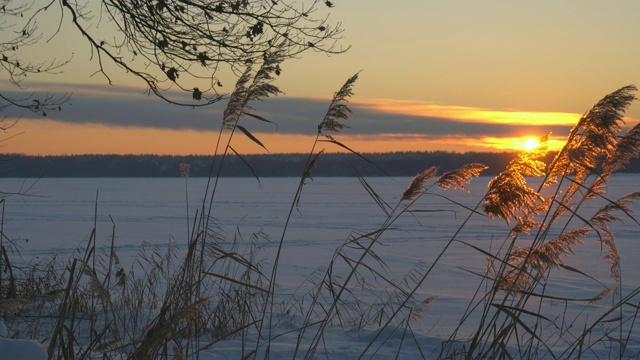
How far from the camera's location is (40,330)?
6562 mm

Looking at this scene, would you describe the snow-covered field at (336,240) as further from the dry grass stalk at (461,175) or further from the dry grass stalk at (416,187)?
the dry grass stalk at (461,175)

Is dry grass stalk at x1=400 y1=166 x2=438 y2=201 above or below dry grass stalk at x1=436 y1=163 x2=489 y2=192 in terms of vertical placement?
below

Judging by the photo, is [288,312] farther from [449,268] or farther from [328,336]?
[449,268]

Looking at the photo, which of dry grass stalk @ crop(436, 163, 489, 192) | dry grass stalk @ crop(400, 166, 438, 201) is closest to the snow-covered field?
dry grass stalk @ crop(400, 166, 438, 201)

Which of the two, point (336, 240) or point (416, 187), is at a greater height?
point (416, 187)

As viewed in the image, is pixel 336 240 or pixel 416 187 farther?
pixel 336 240

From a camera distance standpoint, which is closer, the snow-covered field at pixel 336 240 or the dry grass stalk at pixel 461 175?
the dry grass stalk at pixel 461 175

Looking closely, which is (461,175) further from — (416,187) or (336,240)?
(336,240)

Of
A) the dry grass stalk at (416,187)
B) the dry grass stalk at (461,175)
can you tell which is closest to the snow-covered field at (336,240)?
the dry grass stalk at (416,187)

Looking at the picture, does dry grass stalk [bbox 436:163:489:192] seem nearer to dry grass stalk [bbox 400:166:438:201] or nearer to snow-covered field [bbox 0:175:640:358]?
dry grass stalk [bbox 400:166:438:201]

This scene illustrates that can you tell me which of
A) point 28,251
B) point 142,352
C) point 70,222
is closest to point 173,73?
point 142,352


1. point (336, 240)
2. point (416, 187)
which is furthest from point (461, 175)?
point (336, 240)

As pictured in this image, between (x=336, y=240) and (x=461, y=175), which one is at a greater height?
(x=461, y=175)

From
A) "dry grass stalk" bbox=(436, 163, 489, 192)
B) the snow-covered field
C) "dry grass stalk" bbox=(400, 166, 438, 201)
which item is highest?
"dry grass stalk" bbox=(436, 163, 489, 192)
